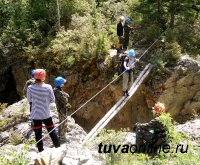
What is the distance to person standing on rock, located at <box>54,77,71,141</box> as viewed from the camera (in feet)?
26.3

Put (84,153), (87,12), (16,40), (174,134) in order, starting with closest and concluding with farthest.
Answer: (174,134), (84,153), (16,40), (87,12)

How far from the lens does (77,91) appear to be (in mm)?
16172

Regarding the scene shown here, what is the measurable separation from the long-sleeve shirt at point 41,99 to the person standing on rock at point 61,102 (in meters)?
0.82

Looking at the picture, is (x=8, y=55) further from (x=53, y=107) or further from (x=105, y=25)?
(x=53, y=107)

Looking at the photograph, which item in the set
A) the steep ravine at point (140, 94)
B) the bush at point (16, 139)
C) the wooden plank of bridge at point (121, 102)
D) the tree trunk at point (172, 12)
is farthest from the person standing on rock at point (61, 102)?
the tree trunk at point (172, 12)

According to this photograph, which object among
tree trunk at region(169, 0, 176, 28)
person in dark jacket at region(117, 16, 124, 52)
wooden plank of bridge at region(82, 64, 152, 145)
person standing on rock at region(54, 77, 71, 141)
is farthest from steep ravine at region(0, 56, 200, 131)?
person standing on rock at region(54, 77, 71, 141)

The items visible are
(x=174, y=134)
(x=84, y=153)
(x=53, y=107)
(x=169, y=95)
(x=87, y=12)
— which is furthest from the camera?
(x=87, y=12)

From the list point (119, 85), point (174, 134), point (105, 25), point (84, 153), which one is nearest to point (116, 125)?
point (119, 85)

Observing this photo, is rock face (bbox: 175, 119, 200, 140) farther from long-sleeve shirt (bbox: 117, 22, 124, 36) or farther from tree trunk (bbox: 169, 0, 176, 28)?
tree trunk (bbox: 169, 0, 176, 28)

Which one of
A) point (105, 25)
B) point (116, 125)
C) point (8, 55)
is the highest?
point (105, 25)

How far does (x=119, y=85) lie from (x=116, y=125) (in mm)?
1925

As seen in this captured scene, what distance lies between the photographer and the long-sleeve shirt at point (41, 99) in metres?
7.10

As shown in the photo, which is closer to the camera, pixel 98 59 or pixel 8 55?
pixel 98 59

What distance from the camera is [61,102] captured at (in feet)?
26.6
